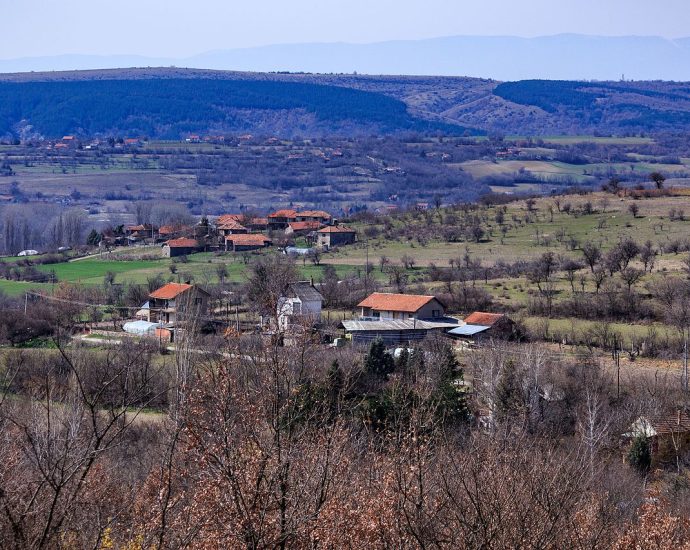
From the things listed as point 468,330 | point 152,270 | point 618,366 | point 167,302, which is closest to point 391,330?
point 468,330

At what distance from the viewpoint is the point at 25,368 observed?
2880 centimetres

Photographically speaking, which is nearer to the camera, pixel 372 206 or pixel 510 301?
pixel 510 301

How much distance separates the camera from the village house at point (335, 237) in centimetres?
5712

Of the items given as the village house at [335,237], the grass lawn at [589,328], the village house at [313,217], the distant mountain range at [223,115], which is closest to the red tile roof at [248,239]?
the village house at [335,237]

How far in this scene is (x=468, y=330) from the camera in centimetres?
3325

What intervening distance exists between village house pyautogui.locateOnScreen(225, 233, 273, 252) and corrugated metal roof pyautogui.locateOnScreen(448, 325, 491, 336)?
78.5ft

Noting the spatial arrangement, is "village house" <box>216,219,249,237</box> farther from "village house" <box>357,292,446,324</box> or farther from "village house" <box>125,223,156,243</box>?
"village house" <box>357,292,446,324</box>

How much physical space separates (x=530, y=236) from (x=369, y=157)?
271 ft

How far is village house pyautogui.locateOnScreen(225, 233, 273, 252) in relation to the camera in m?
56.5

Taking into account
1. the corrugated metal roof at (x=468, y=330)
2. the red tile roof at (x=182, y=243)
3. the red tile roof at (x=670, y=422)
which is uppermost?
the red tile roof at (x=670, y=422)

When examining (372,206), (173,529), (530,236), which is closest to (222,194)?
(372,206)

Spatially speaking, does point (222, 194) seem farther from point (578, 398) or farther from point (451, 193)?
point (578, 398)

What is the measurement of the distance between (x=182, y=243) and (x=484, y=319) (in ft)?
84.1

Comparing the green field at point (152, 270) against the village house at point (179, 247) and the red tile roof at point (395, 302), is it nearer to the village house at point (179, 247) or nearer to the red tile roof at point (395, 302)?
the village house at point (179, 247)
